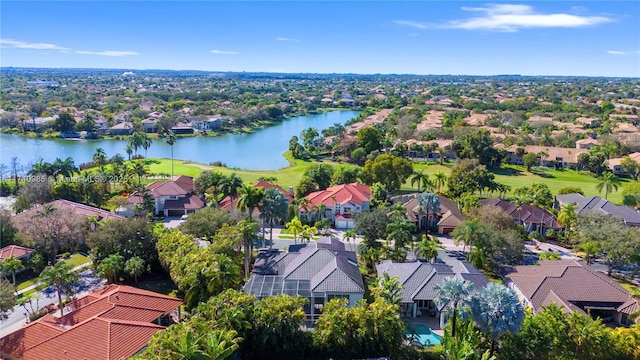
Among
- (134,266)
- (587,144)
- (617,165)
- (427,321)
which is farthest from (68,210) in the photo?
(587,144)

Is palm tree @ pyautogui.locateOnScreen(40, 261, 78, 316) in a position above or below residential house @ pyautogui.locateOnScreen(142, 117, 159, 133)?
below

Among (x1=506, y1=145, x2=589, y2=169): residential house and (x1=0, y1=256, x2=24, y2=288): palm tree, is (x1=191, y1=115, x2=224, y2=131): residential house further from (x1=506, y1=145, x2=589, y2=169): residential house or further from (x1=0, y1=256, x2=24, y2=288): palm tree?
(x1=0, y1=256, x2=24, y2=288): palm tree

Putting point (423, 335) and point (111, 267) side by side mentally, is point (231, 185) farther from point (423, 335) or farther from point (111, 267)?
point (423, 335)

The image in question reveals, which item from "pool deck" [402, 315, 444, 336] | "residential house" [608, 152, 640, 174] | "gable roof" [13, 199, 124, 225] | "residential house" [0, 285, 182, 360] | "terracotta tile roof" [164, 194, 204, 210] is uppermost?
"residential house" [608, 152, 640, 174]

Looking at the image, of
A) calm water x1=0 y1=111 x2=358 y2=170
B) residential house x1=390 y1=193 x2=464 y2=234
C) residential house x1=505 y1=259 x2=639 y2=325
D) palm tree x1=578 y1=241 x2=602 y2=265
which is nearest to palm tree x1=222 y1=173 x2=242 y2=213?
residential house x1=390 y1=193 x2=464 y2=234

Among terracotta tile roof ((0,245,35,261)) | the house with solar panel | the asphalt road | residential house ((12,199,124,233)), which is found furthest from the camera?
residential house ((12,199,124,233))

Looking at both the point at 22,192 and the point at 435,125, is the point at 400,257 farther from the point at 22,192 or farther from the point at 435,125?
the point at 435,125

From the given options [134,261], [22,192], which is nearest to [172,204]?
[22,192]
